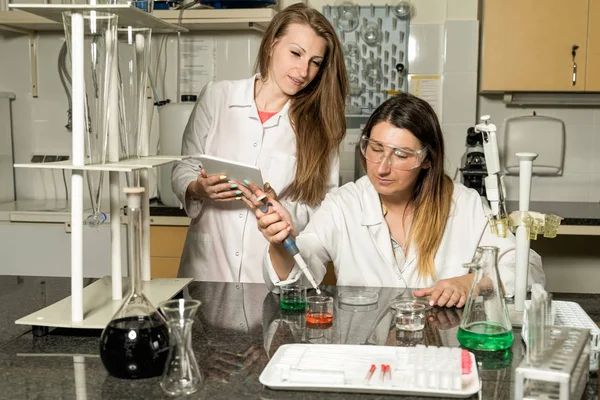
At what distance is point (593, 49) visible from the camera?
3.24 meters

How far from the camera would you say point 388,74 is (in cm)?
359

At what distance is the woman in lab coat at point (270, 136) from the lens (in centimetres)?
219

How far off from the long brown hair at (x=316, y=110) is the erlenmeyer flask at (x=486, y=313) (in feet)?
3.20

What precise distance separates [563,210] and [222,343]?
2.39 meters

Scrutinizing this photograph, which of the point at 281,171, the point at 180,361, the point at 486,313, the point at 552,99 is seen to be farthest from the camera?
the point at 552,99

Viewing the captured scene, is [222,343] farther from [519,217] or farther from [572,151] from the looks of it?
[572,151]

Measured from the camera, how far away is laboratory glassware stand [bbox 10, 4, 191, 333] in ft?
4.31

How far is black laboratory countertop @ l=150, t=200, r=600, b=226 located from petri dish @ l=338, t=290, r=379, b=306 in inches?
65.6

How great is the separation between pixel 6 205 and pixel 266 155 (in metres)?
1.91

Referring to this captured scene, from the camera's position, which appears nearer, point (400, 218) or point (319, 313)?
point (319, 313)

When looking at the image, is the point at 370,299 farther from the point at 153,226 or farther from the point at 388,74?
the point at 388,74

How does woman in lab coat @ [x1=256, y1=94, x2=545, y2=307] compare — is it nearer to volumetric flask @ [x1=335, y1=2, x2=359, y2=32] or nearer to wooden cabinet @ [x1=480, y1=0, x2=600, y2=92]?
wooden cabinet @ [x1=480, y1=0, x2=600, y2=92]

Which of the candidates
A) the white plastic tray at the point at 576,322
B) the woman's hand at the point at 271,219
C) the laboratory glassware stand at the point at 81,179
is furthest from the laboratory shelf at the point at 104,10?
the white plastic tray at the point at 576,322

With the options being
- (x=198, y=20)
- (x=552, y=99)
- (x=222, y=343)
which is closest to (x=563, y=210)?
(x=552, y=99)
